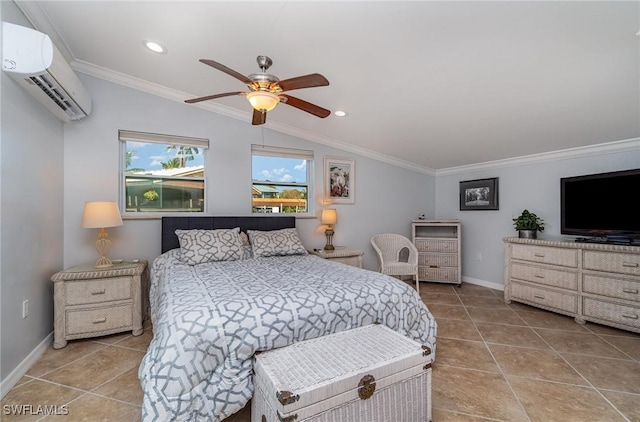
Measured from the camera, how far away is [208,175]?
Result: 3.50 meters

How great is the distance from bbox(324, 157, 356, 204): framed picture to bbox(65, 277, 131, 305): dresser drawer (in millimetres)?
2618

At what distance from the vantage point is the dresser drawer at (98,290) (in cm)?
247

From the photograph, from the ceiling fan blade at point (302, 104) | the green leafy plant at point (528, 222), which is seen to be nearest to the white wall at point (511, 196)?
the green leafy plant at point (528, 222)

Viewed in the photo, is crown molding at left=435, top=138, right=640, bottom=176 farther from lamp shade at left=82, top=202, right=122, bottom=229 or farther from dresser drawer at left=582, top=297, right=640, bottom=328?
lamp shade at left=82, top=202, right=122, bottom=229

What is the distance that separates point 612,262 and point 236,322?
3.62 metres

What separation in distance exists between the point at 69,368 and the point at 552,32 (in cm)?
409

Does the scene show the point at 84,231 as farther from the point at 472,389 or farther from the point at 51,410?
the point at 472,389

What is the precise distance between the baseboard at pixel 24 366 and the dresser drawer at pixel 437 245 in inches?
180

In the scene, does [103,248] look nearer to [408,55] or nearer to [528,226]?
[408,55]

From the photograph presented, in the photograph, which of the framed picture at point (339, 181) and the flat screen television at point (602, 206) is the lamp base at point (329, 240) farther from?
the flat screen television at point (602, 206)

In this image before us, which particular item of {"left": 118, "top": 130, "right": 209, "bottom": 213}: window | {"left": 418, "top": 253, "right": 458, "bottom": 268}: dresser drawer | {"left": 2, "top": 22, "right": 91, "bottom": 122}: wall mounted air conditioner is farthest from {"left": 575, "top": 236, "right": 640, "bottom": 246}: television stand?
{"left": 2, "top": 22, "right": 91, "bottom": 122}: wall mounted air conditioner

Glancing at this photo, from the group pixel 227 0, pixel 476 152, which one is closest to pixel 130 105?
pixel 227 0

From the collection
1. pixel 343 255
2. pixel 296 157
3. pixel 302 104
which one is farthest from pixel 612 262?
pixel 296 157

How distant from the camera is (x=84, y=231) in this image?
2.93 metres
